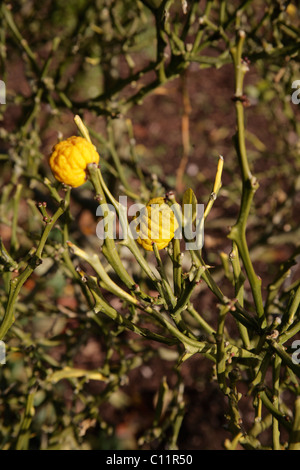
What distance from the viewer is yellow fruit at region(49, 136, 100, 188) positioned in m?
0.84

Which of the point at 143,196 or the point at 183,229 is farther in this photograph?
the point at 143,196

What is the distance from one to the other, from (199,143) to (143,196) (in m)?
1.82

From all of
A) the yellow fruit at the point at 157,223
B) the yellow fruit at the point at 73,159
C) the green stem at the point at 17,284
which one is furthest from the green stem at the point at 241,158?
the green stem at the point at 17,284

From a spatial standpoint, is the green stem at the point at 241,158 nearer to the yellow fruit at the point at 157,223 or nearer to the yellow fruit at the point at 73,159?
the yellow fruit at the point at 157,223

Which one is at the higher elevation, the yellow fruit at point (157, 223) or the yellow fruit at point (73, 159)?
the yellow fruit at point (73, 159)

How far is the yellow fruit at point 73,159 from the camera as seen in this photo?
84cm

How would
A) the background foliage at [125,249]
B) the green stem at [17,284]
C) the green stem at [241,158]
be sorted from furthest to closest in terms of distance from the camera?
the background foliage at [125,249]
the green stem at [17,284]
the green stem at [241,158]

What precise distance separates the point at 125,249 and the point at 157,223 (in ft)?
4.07

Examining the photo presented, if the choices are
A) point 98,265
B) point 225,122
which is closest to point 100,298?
point 98,265

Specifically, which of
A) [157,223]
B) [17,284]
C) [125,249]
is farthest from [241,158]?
[125,249]

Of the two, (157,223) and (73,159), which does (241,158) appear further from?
(73,159)

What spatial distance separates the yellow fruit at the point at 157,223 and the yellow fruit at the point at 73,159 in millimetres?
161
